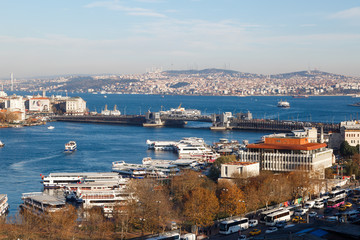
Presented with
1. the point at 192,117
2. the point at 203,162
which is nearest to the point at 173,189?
the point at 203,162

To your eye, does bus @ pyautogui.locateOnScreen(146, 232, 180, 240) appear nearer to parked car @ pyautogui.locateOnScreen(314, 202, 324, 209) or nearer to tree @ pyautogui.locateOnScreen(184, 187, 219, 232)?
tree @ pyautogui.locateOnScreen(184, 187, 219, 232)

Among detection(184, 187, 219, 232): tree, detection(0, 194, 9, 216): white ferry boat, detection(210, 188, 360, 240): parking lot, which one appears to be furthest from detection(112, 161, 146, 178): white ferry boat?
detection(210, 188, 360, 240): parking lot

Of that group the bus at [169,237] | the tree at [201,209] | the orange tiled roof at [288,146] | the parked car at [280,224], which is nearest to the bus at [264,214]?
the parked car at [280,224]

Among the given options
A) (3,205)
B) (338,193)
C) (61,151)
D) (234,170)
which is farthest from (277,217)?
(61,151)

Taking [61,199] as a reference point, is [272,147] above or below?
above

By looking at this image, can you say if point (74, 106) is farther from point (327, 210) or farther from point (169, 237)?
point (169, 237)

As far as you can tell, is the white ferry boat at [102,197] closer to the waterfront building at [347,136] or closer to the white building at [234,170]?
the white building at [234,170]

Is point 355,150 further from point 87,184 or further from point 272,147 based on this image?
point 87,184
